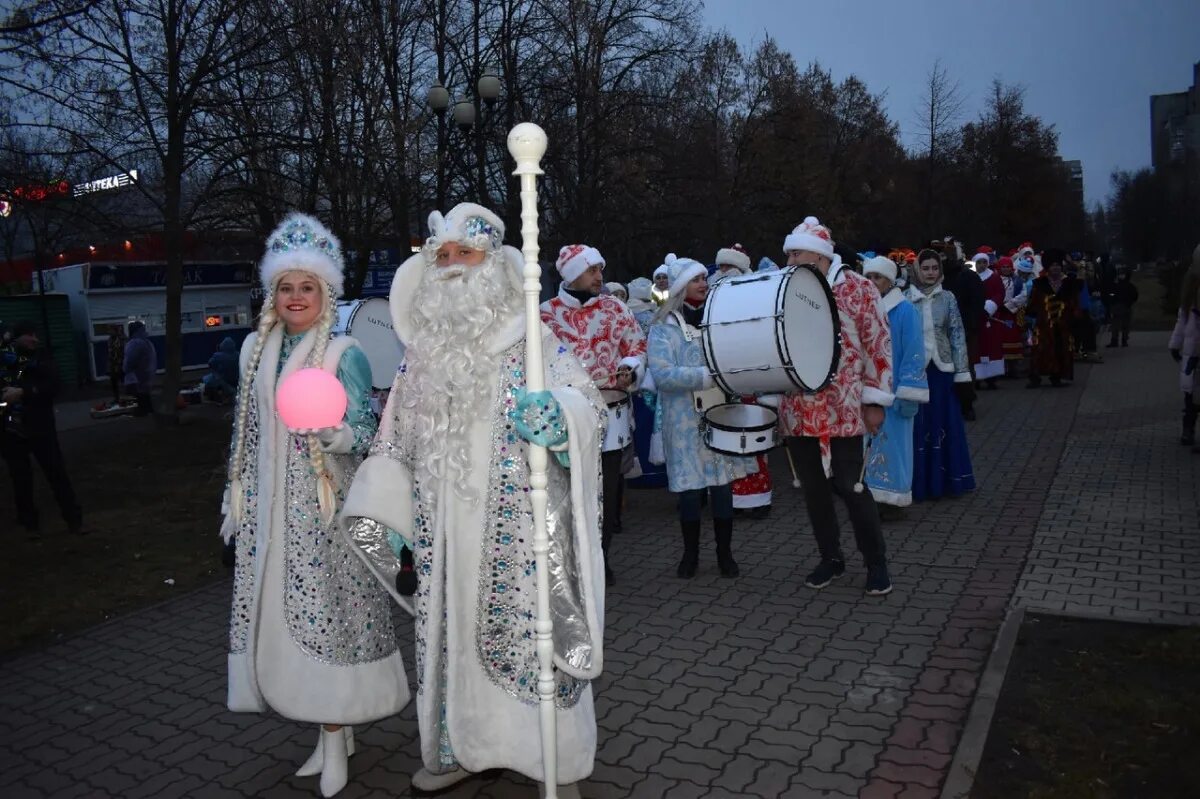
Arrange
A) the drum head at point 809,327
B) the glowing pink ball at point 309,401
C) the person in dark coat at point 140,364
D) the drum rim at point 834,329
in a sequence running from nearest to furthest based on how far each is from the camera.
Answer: the glowing pink ball at point 309,401 → the drum head at point 809,327 → the drum rim at point 834,329 → the person in dark coat at point 140,364

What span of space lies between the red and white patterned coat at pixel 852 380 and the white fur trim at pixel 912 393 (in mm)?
837

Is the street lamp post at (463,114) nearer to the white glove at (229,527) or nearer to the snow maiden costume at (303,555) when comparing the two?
the snow maiden costume at (303,555)

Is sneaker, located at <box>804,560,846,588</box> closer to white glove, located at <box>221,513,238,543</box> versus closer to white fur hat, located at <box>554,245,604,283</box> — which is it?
white fur hat, located at <box>554,245,604,283</box>

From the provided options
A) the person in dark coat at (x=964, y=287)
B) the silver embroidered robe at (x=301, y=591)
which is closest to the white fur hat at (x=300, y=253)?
the silver embroidered robe at (x=301, y=591)

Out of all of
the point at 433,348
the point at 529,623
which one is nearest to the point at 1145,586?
the point at 529,623

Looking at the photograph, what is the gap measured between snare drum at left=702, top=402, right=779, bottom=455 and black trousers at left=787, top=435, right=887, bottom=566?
0.52 feet

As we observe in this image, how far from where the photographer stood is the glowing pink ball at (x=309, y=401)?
137 inches

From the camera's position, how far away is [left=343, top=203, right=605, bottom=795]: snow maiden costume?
351 cm

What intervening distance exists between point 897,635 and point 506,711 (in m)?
2.71

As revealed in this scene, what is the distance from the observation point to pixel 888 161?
49656 millimetres

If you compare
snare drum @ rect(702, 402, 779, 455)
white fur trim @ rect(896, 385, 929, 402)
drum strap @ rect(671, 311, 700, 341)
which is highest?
drum strap @ rect(671, 311, 700, 341)

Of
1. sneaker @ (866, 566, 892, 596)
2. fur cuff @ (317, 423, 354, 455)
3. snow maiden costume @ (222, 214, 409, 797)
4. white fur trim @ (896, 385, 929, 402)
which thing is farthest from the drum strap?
fur cuff @ (317, 423, 354, 455)

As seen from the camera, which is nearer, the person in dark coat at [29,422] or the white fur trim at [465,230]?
the white fur trim at [465,230]

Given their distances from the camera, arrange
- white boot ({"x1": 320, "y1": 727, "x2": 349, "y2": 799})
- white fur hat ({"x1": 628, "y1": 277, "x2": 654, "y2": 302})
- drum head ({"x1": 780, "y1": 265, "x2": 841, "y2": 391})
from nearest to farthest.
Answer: white boot ({"x1": 320, "y1": 727, "x2": 349, "y2": 799})
drum head ({"x1": 780, "y1": 265, "x2": 841, "y2": 391})
white fur hat ({"x1": 628, "y1": 277, "x2": 654, "y2": 302})
